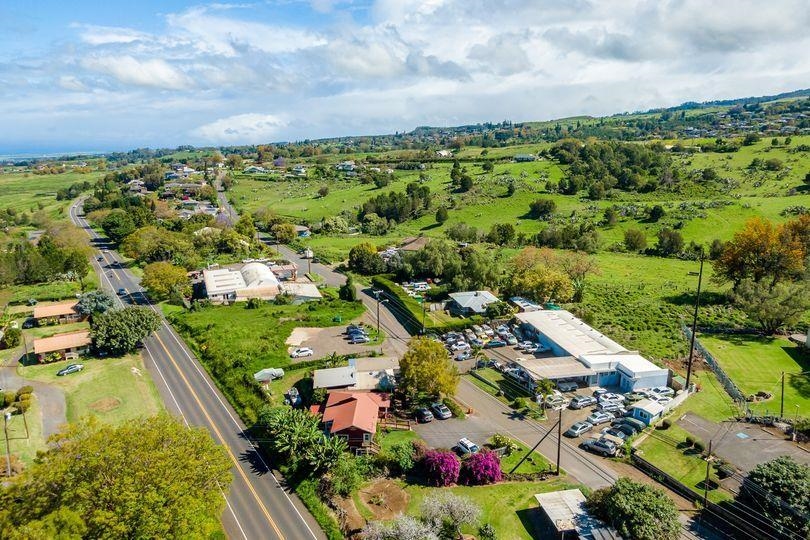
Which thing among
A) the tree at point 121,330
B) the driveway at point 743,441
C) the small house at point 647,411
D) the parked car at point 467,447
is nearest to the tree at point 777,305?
the driveway at point 743,441

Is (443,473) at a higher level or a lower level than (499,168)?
lower

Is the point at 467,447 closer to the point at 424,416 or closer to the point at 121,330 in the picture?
the point at 424,416

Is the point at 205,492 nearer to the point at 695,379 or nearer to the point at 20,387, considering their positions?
the point at 20,387

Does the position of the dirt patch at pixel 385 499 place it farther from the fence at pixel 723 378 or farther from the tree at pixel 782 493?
the fence at pixel 723 378

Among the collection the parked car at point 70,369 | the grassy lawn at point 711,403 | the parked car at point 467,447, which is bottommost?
the grassy lawn at point 711,403

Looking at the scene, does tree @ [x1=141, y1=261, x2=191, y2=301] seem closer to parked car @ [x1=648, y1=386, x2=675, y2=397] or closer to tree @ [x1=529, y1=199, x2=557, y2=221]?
parked car @ [x1=648, y1=386, x2=675, y2=397]

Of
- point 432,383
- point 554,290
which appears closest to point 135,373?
point 432,383

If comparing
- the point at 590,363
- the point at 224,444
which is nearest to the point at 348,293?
the point at 224,444
